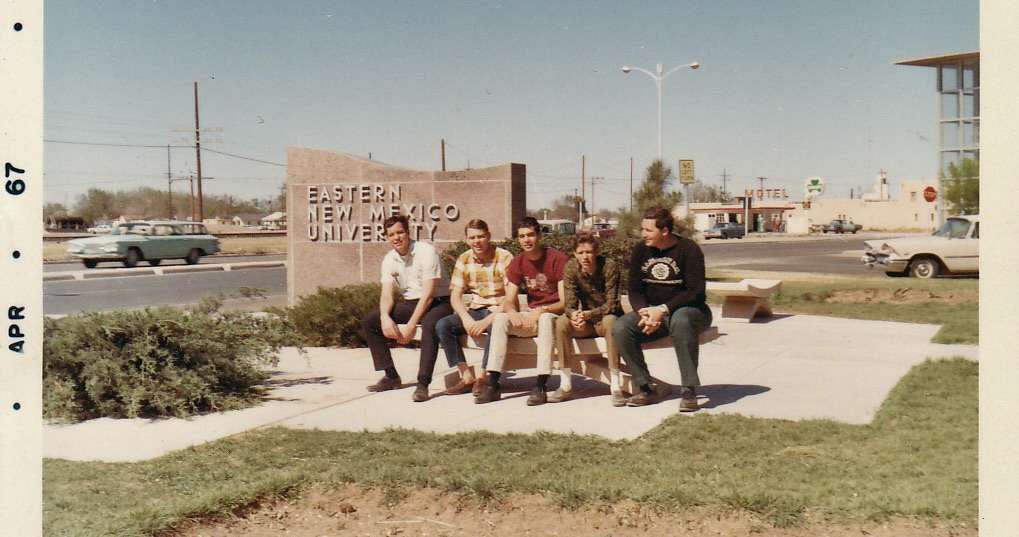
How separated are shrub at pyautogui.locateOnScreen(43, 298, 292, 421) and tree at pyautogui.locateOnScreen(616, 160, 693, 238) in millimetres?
14562

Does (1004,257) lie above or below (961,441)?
Result: above

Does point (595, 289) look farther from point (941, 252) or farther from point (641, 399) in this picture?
point (941, 252)

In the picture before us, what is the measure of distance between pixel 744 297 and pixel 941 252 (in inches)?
415

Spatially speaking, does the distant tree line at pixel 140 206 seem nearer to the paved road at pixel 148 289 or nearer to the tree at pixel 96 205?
the tree at pixel 96 205

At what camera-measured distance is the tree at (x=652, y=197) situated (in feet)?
67.8

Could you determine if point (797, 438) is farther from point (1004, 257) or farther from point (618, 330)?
point (1004, 257)

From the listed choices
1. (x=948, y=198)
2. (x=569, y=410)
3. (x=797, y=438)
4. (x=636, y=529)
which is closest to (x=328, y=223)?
(x=569, y=410)

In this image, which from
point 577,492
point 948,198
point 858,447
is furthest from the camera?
point 948,198

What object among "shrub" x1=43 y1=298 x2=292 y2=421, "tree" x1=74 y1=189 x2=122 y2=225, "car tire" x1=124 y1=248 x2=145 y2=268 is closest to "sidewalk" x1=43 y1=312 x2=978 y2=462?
"shrub" x1=43 y1=298 x2=292 y2=421

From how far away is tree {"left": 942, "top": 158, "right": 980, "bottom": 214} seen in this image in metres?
47.7

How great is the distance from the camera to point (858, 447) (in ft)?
17.1

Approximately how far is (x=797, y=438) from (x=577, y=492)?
1733mm

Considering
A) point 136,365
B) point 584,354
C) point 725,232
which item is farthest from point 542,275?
point 725,232
